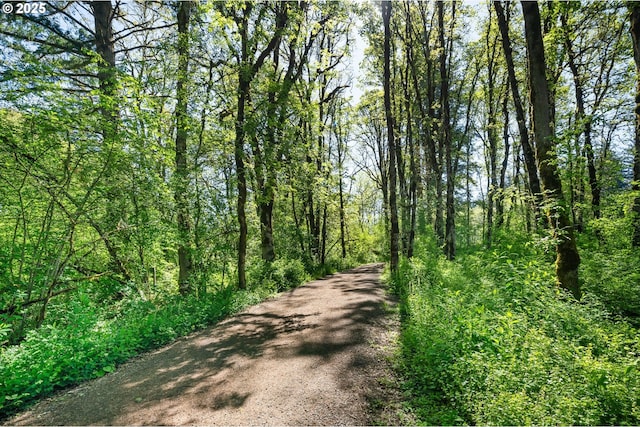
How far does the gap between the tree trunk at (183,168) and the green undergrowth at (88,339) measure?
1431 mm

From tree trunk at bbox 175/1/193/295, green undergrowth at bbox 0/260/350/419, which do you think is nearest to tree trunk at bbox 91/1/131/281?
green undergrowth at bbox 0/260/350/419

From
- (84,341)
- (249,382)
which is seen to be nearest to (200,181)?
(84,341)

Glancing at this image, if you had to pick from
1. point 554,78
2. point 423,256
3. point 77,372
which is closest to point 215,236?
point 77,372

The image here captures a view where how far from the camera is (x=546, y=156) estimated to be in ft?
18.5

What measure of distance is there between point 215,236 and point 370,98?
1744cm

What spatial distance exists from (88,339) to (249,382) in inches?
119

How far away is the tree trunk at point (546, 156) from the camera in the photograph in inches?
217

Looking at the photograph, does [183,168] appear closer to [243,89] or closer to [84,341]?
[243,89]

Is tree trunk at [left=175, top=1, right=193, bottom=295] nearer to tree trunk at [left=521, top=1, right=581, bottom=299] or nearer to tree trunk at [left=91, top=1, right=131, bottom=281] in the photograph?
tree trunk at [left=91, top=1, right=131, bottom=281]

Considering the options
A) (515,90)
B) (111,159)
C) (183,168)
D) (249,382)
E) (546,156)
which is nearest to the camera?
(249,382)

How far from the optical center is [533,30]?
585cm

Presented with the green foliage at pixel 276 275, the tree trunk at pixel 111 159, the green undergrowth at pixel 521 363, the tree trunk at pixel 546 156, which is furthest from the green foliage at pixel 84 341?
the tree trunk at pixel 546 156

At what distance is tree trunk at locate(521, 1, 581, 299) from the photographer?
5523 mm

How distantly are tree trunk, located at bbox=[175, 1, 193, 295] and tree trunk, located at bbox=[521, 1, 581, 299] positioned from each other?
9.03 metres
